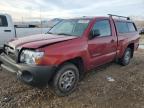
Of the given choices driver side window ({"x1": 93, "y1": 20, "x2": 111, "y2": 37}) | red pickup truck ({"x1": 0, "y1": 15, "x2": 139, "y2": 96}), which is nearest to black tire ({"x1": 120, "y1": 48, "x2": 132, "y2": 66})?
red pickup truck ({"x1": 0, "y1": 15, "x2": 139, "y2": 96})

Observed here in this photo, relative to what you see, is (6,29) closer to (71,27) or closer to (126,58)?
A: (71,27)

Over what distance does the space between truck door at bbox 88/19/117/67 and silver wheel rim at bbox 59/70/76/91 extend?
723mm

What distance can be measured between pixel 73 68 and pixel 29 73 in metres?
1.04

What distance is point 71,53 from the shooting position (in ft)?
13.6

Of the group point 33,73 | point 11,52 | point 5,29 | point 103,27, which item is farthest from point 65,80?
point 5,29

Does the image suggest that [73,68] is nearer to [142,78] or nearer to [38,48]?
[38,48]

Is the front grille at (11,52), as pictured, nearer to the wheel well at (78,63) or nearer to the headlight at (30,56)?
the headlight at (30,56)

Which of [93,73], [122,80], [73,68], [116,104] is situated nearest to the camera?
[116,104]

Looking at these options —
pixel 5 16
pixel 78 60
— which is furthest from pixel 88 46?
pixel 5 16

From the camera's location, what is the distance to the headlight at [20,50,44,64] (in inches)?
147

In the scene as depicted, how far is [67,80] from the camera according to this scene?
4.37 metres

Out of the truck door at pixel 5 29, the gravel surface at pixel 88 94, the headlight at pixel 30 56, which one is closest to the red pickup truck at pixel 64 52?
the headlight at pixel 30 56

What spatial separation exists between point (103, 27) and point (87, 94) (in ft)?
6.61

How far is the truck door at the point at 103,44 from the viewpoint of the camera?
4.89m
